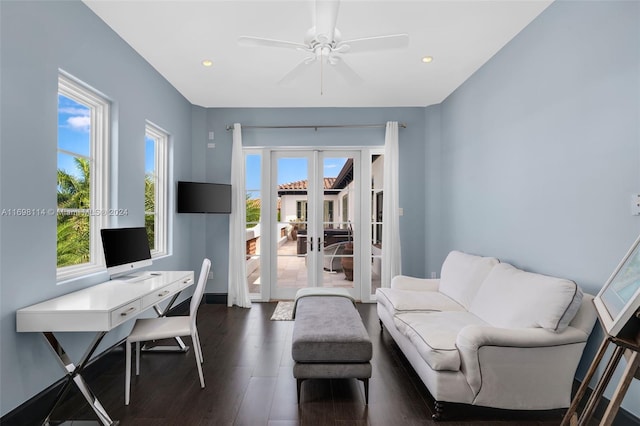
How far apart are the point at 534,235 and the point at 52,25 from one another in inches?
155

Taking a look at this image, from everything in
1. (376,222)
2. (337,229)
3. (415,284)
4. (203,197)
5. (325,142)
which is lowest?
(415,284)

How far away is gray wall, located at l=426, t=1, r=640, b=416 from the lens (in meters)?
1.87

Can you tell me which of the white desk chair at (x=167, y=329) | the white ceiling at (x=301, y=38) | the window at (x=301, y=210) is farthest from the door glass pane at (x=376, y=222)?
the white desk chair at (x=167, y=329)

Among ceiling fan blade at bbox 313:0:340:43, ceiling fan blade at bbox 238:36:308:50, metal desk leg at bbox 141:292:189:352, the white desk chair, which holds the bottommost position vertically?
metal desk leg at bbox 141:292:189:352

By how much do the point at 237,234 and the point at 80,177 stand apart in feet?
7.14

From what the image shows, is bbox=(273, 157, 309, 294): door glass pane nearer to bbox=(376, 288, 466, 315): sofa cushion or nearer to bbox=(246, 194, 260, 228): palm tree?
bbox=(246, 194, 260, 228): palm tree

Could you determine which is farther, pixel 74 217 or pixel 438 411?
pixel 74 217

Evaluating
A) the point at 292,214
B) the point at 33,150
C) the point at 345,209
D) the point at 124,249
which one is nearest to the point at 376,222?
the point at 345,209

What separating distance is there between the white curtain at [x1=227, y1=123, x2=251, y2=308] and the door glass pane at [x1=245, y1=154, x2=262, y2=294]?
17 cm

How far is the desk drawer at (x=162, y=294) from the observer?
7.62ft

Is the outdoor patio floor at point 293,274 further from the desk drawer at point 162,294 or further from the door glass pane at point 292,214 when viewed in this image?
the desk drawer at point 162,294

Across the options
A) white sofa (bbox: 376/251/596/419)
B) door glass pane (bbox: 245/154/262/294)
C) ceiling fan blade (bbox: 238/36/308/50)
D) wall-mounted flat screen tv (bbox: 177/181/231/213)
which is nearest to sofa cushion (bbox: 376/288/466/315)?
white sofa (bbox: 376/251/596/419)

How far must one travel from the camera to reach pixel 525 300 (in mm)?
2137

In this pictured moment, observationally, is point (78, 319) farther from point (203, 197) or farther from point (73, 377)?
point (203, 197)
